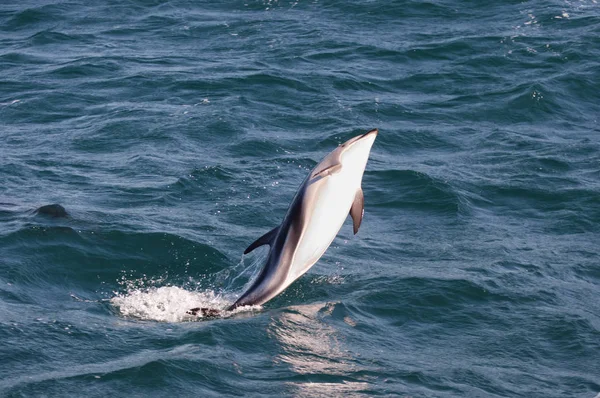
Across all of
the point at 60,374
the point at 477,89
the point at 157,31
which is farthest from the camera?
the point at 157,31

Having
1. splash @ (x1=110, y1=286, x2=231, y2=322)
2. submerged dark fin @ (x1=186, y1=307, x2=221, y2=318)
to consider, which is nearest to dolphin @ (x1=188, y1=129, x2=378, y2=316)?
submerged dark fin @ (x1=186, y1=307, x2=221, y2=318)

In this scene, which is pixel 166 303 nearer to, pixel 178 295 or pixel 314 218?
pixel 178 295

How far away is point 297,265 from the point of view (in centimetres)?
981

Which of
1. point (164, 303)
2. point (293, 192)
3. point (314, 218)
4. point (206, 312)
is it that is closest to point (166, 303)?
point (164, 303)

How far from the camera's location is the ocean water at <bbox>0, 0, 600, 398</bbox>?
9.73m

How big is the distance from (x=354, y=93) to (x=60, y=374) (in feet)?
44.6

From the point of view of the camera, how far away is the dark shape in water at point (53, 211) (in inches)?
547

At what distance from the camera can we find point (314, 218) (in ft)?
32.1

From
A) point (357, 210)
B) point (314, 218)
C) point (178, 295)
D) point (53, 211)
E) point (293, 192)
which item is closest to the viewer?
point (314, 218)

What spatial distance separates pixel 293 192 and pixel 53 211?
3.74 meters

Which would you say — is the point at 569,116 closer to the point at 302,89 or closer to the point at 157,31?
the point at 302,89

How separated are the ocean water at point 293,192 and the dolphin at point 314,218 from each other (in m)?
0.70

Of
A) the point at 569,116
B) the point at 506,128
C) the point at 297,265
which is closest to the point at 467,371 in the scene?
the point at 297,265

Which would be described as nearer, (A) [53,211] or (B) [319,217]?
(B) [319,217]
